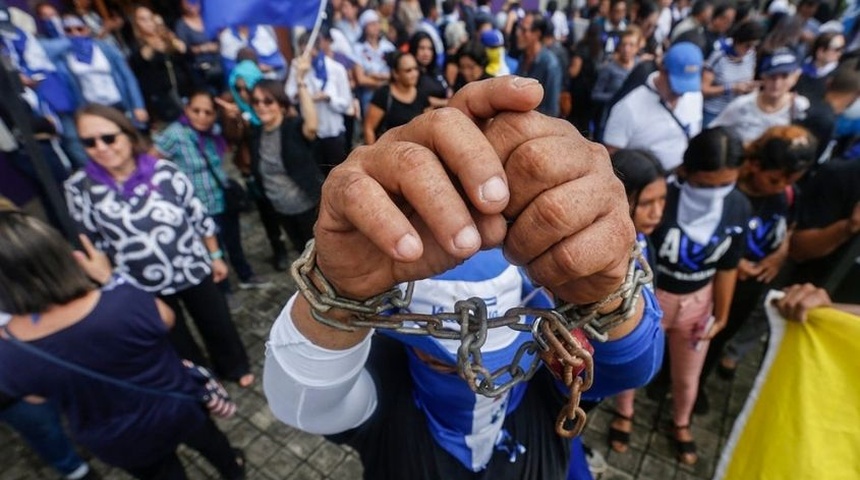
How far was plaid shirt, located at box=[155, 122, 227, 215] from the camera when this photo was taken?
4.01 m

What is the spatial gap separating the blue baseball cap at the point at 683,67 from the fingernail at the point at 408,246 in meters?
4.12

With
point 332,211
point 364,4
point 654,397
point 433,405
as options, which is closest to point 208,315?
point 433,405

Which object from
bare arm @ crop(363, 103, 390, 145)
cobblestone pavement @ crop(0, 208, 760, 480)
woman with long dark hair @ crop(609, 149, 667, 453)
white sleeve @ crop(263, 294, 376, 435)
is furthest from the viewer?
bare arm @ crop(363, 103, 390, 145)

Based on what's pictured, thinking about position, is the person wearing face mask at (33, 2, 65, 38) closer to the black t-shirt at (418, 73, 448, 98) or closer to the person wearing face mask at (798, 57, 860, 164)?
the black t-shirt at (418, 73, 448, 98)

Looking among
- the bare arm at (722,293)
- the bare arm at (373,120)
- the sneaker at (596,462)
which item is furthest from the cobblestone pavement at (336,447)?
the bare arm at (373,120)

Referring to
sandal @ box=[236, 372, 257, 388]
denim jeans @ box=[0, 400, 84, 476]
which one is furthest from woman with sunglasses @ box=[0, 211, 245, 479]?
sandal @ box=[236, 372, 257, 388]

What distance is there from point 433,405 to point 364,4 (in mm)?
9471

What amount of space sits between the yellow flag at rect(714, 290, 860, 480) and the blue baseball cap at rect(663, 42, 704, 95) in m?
2.48

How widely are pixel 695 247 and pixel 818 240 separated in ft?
3.49

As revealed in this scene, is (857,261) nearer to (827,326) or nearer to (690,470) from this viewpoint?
(827,326)

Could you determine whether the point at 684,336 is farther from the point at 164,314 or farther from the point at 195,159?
the point at 195,159

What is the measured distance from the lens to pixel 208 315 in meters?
3.72

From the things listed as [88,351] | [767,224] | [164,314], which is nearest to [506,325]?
[88,351]

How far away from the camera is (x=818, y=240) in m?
3.15
